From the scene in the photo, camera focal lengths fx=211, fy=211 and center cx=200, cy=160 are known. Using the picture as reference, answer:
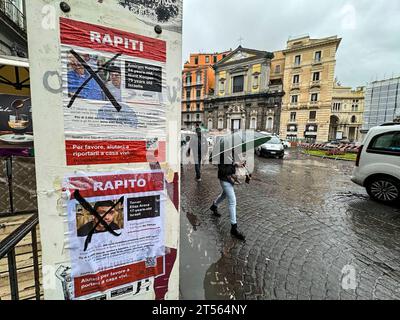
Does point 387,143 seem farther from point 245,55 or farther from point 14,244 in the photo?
point 245,55

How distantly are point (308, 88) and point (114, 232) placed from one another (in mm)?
41338

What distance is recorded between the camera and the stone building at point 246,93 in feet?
124

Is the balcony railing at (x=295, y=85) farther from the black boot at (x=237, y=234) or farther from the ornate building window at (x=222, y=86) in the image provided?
the black boot at (x=237, y=234)

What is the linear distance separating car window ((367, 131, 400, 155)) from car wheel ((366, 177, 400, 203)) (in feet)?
2.43

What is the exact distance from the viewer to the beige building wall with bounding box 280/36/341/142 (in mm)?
34031

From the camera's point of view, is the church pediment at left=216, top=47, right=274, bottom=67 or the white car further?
the church pediment at left=216, top=47, right=274, bottom=67

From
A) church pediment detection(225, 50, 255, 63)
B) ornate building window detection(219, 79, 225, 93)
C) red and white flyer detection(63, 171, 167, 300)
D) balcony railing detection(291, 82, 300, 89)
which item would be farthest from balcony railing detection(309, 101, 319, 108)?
red and white flyer detection(63, 171, 167, 300)

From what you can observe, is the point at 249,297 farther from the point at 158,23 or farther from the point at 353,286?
the point at 158,23

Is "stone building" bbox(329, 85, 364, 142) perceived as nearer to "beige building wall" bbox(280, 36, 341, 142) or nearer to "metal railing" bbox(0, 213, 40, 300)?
"beige building wall" bbox(280, 36, 341, 142)

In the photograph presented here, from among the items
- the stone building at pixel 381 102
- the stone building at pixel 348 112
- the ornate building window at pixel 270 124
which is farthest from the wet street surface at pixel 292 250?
the stone building at pixel 348 112

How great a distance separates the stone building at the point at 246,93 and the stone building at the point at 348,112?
109 ft

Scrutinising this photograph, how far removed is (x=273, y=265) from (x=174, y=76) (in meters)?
2.76

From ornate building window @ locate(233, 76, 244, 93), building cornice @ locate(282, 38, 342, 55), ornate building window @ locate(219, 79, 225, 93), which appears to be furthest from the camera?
ornate building window @ locate(219, 79, 225, 93)
